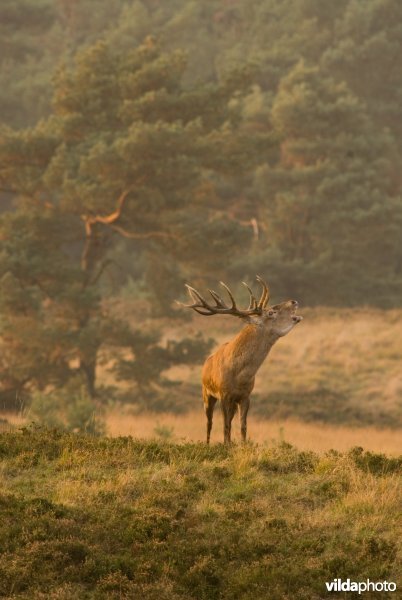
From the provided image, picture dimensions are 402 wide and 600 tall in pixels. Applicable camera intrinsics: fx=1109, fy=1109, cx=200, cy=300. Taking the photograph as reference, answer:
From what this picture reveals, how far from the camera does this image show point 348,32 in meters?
55.5

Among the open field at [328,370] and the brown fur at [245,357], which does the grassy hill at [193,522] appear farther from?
the open field at [328,370]

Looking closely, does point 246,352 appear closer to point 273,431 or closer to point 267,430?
point 273,431

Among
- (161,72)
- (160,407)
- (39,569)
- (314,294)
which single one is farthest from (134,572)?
(314,294)

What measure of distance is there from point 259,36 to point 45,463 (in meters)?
48.1

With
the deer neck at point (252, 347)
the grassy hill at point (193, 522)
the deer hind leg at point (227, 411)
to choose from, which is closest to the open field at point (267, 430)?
the deer hind leg at point (227, 411)

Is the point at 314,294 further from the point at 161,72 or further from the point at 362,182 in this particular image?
the point at 161,72

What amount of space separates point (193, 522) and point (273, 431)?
15.9m

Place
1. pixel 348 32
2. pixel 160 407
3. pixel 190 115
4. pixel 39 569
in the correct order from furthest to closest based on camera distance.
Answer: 1. pixel 348 32
2. pixel 190 115
3. pixel 160 407
4. pixel 39 569
